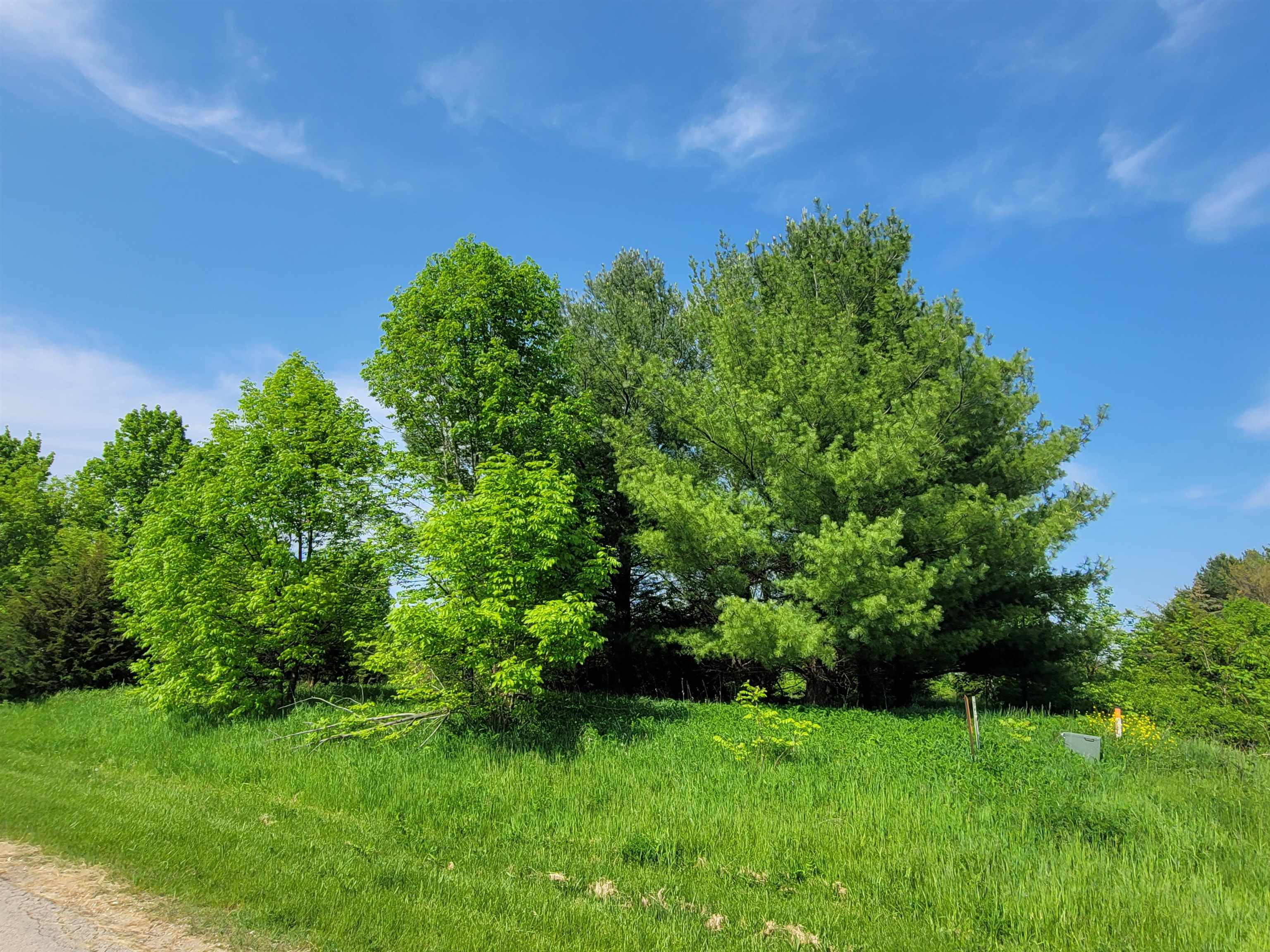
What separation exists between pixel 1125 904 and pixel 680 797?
4.79 m

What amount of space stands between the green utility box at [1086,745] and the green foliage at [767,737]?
385 centimetres

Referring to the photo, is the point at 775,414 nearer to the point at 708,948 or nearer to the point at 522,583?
the point at 522,583

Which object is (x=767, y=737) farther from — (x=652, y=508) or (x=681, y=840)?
(x=652, y=508)

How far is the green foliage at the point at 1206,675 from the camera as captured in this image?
41.0 ft

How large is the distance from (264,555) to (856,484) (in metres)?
13.2

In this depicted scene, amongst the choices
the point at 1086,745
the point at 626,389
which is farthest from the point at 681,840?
the point at 626,389

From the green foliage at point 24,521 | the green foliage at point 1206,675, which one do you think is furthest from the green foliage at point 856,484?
the green foliage at point 24,521

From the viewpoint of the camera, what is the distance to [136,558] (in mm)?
15453

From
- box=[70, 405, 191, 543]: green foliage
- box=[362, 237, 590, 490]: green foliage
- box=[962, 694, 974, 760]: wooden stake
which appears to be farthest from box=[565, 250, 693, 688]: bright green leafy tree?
box=[70, 405, 191, 543]: green foliage

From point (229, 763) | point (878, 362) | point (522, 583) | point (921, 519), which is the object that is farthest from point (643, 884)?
point (878, 362)

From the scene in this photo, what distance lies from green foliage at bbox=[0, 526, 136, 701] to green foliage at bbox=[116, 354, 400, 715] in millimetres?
6518

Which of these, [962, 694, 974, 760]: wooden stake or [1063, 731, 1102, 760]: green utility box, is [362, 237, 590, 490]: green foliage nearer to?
[962, 694, 974, 760]: wooden stake

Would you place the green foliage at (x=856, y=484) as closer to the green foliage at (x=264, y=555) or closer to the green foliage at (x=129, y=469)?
the green foliage at (x=264, y=555)

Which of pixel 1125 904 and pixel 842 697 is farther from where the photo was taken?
pixel 842 697
